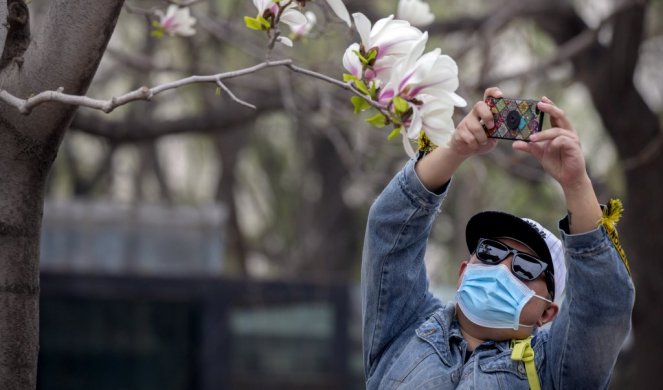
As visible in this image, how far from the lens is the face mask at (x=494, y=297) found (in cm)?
262

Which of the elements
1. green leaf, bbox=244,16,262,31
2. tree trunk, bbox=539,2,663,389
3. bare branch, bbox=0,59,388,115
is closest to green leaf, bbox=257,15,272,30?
green leaf, bbox=244,16,262,31

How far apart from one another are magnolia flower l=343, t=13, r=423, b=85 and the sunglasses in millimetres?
606

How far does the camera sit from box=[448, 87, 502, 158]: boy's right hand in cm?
232

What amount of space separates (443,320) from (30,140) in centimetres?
106

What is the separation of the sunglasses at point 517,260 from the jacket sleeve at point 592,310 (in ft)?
0.61

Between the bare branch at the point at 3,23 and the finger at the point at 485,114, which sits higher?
the finger at the point at 485,114

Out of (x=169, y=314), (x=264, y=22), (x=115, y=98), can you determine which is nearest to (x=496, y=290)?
(x=264, y=22)

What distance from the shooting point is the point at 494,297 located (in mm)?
2609

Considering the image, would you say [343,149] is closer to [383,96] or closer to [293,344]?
[293,344]

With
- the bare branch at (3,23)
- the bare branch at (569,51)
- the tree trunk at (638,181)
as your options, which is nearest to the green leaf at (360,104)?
the bare branch at (3,23)

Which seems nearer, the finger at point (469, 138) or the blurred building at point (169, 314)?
the finger at point (469, 138)

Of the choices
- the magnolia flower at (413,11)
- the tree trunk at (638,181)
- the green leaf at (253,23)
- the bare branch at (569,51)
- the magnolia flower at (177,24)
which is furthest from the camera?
the tree trunk at (638,181)

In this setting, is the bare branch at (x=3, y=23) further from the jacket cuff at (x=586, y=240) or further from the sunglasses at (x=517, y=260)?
the jacket cuff at (x=586, y=240)

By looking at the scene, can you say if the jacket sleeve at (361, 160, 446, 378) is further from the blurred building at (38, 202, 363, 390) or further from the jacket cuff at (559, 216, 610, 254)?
the blurred building at (38, 202, 363, 390)
